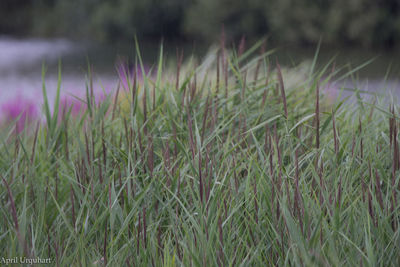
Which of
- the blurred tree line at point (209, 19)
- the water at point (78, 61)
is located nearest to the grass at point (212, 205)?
the water at point (78, 61)

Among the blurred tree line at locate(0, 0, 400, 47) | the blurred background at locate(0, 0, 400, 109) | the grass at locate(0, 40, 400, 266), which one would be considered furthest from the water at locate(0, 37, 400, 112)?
the grass at locate(0, 40, 400, 266)

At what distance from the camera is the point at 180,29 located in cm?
2195

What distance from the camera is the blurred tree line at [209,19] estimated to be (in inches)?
581

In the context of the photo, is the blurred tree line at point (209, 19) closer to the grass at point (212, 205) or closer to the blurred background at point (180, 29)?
the blurred background at point (180, 29)

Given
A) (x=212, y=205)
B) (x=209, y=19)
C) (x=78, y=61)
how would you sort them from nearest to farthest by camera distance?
1. (x=212, y=205)
2. (x=78, y=61)
3. (x=209, y=19)

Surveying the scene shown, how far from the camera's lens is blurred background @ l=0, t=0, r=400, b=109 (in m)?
14.3

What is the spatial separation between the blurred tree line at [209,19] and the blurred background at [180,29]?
0.03m

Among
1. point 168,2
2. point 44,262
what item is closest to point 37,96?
point 44,262

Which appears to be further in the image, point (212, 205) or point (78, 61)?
point (78, 61)

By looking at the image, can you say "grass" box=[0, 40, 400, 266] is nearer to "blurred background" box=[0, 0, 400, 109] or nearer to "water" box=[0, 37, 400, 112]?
"water" box=[0, 37, 400, 112]

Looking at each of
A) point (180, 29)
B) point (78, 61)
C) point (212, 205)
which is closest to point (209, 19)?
point (180, 29)

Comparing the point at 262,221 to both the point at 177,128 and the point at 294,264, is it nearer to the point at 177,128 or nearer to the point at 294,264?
the point at 294,264

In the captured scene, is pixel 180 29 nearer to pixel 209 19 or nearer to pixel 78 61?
pixel 209 19

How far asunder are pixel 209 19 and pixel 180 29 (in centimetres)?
253
